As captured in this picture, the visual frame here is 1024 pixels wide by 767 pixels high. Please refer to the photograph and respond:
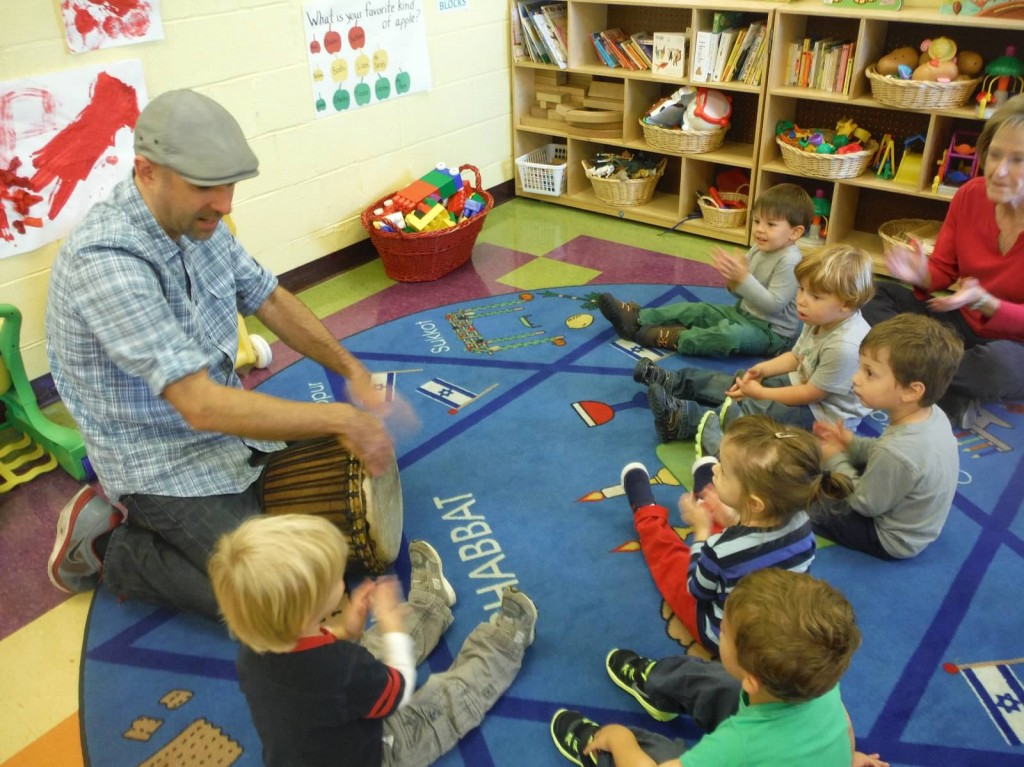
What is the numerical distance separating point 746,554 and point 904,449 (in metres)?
0.58

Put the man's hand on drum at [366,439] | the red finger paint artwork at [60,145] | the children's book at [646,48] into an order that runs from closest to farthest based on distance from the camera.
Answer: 1. the man's hand on drum at [366,439]
2. the red finger paint artwork at [60,145]
3. the children's book at [646,48]

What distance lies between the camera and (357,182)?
12.5 feet

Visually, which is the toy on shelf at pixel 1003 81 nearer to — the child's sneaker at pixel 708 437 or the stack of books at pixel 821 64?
the stack of books at pixel 821 64

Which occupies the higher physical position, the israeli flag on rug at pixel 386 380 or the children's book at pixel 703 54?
the children's book at pixel 703 54

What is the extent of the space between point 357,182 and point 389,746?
9.22ft

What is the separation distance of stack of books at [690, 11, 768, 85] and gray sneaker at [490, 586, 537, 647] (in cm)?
275

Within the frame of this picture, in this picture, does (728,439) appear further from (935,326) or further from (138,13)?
(138,13)

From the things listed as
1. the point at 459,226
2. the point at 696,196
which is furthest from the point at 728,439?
the point at 696,196

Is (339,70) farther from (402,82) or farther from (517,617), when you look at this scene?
(517,617)

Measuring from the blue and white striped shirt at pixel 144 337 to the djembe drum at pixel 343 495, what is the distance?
0.10 m

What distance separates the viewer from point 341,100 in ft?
11.7

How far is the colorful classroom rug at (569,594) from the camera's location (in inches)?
66.9

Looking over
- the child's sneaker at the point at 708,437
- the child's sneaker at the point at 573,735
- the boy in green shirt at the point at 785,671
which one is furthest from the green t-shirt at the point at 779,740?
the child's sneaker at the point at 708,437

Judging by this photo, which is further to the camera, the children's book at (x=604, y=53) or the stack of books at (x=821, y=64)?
the children's book at (x=604, y=53)
